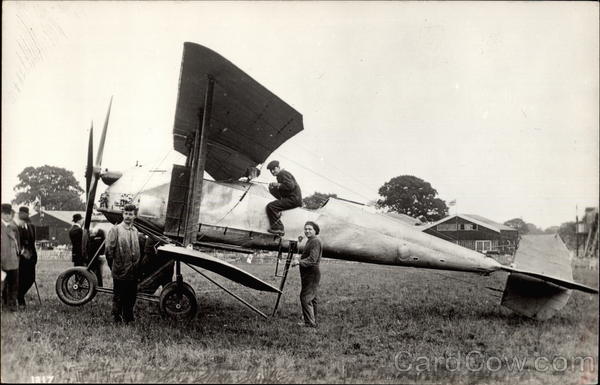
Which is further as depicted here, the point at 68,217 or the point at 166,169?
the point at 68,217

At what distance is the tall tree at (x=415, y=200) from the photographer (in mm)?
57406

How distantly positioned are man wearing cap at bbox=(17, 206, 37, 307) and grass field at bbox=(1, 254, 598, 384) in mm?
494

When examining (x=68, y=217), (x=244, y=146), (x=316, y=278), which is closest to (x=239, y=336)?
(x=316, y=278)

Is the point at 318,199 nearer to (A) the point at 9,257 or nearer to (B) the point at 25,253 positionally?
(B) the point at 25,253

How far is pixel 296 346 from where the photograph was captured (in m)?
5.46

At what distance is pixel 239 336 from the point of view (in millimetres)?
5840

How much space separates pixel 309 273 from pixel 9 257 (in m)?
4.26

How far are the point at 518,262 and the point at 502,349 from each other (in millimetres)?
2563

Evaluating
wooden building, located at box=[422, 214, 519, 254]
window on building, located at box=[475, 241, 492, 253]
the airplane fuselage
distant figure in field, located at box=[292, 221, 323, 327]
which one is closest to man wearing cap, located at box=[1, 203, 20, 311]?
the airplane fuselage

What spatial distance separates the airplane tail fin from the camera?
285 inches

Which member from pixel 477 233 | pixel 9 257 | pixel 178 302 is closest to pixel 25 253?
pixel 9 257

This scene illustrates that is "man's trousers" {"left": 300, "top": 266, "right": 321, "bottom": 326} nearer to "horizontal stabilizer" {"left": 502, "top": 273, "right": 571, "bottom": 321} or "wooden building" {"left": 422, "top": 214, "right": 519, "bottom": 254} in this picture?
"horizontal stabilizer" {"left": 502, "top": 273, "right": 571, "bottom": 321}

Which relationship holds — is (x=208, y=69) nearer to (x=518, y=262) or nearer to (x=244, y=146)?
(x=244, y=146)

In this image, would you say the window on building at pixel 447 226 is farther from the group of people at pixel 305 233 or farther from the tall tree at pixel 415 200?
the group of people at pixel 305 233
